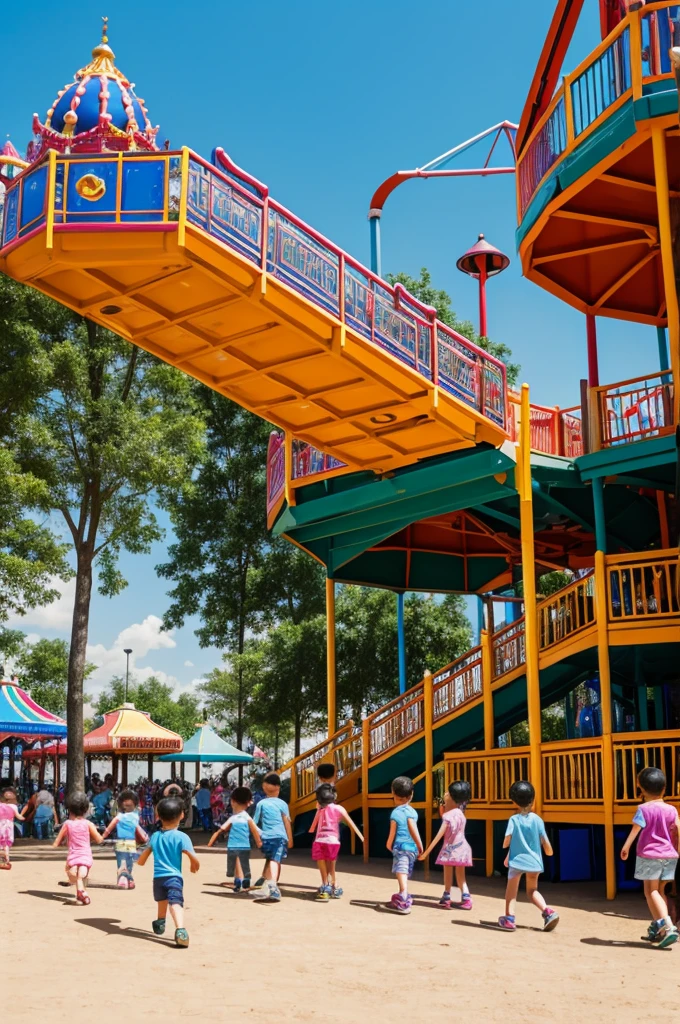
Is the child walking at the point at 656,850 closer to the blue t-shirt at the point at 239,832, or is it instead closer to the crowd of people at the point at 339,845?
the crowd of people at the point at 339,845

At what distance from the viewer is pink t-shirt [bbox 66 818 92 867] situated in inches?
429

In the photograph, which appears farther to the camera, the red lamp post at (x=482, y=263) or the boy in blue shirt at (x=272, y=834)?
the red lamp post at (x=482, y=263)

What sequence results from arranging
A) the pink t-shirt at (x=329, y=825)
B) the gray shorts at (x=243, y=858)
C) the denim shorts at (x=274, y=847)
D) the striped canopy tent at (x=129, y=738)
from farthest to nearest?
1. the striped canopy tent at (x=129, y=738)
2. the gray shorts at (x=243, y=858)
3. the pink t-shirt at (x=329, y=825)
4. the denim shorts at (x=274, y=847)

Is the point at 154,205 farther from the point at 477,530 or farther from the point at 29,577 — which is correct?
the point at 29,577

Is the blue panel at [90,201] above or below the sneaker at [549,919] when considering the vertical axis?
above

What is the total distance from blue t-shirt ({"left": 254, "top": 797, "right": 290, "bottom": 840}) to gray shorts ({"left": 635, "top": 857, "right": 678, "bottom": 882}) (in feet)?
12.5

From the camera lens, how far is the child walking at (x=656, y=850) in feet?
30.5

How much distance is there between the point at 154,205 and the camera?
12.1 metres

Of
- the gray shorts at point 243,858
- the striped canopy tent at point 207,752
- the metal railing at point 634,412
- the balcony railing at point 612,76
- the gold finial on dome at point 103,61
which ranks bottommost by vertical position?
the gray shorts at point 243,858

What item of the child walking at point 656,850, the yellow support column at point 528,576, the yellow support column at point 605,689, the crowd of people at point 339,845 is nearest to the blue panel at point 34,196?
the crowd of people at point 339,845

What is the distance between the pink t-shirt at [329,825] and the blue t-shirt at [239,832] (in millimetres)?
795

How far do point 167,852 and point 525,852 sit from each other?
3.60m

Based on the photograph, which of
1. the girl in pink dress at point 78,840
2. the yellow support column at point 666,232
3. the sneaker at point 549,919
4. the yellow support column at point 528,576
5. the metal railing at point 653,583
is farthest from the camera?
the yellow support column at point 528,576

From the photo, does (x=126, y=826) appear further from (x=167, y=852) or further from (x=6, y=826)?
(x=167, y=852)
